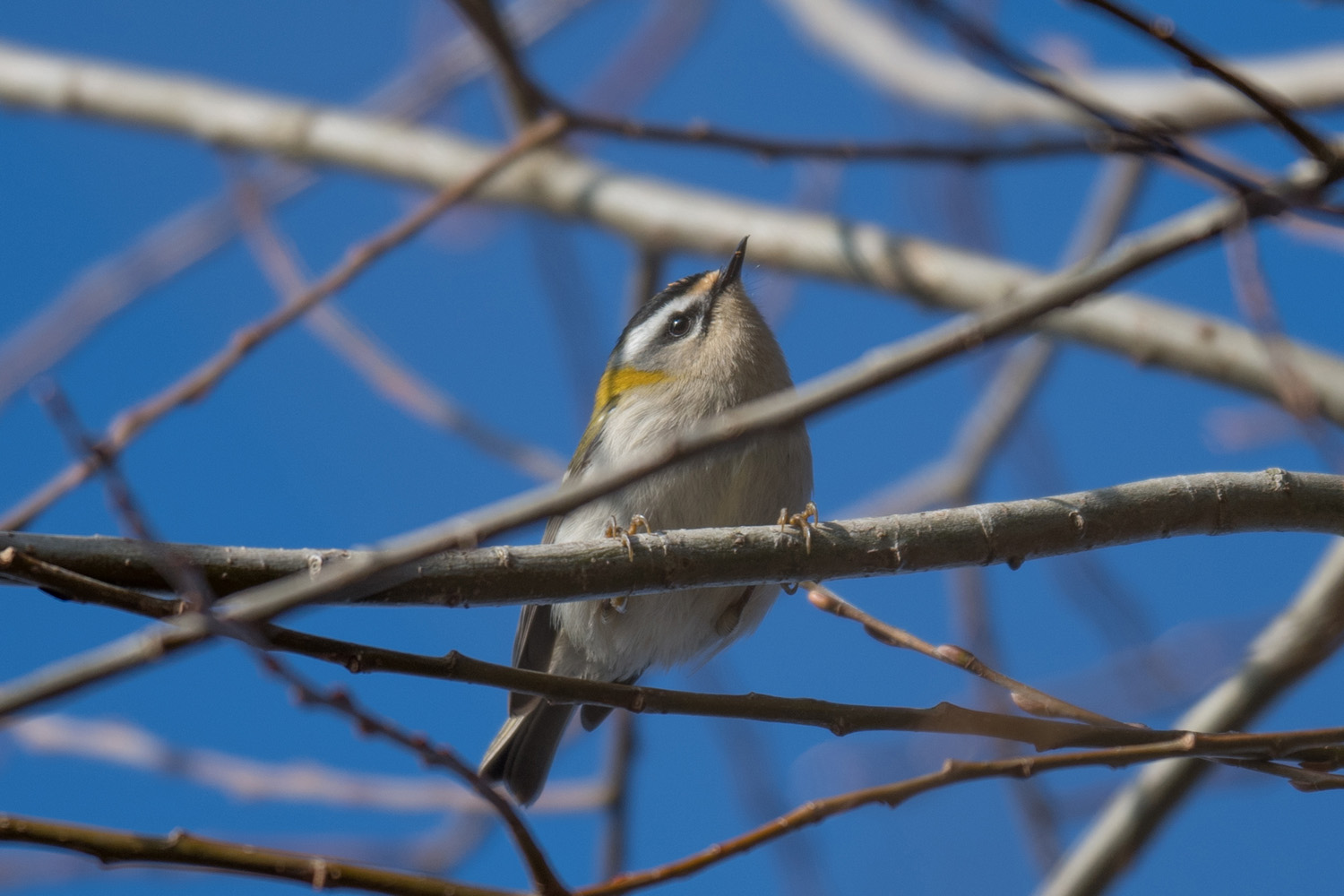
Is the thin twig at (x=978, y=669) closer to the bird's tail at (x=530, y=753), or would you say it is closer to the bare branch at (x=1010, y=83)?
the bird's tail at (x=530, y=753)

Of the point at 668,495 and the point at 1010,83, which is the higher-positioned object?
the point at 1010,83

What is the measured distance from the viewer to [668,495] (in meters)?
2.81

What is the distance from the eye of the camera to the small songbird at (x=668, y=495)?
2.84 metres

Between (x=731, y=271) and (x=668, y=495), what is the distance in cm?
107

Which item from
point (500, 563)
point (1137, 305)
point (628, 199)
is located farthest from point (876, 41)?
point (500, 563)

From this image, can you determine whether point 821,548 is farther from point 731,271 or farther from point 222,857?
point 731,271

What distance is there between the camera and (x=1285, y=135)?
1698mm

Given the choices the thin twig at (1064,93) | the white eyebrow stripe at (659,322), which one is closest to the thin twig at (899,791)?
the thin twig at (1064,93)

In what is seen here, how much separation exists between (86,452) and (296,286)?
81.7 inches

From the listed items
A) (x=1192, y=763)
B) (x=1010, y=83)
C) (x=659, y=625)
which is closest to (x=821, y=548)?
(x=659, y=625)

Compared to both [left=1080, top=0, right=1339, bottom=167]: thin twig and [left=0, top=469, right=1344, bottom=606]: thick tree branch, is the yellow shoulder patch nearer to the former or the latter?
[left=0, top=469, right=1344, bottom=606]: thick tree branch

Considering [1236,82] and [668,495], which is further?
[668,495]

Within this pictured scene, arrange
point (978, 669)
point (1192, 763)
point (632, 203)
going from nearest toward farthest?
1. point (978, 669)
2. point (1192, 763)
3. point (632, 203)

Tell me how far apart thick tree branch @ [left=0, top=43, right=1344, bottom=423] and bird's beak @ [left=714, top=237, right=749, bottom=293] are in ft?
1.57
